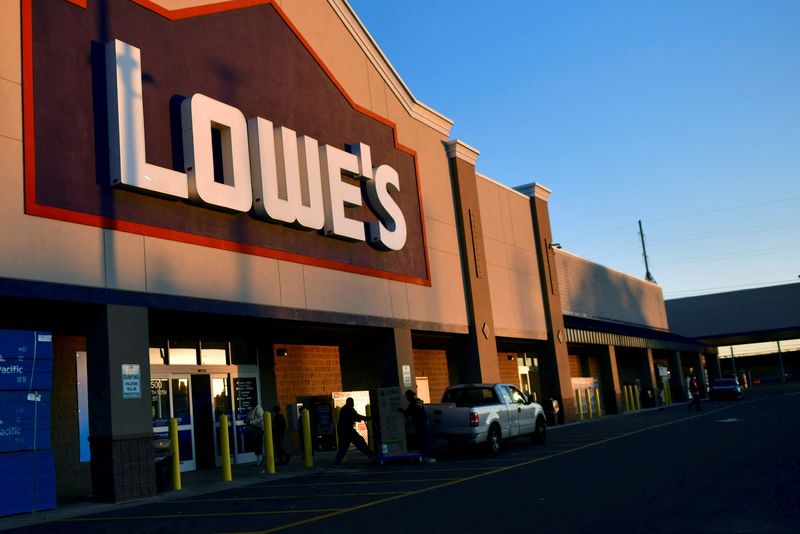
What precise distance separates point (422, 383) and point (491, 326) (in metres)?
3.37

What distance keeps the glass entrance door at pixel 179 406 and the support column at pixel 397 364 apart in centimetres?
560

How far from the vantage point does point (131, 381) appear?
14.6 metres

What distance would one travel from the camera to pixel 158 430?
18344 mm

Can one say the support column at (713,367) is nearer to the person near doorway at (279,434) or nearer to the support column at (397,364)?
the support column at (397,364)

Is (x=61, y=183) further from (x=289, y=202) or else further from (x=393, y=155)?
(x=393, y=155)

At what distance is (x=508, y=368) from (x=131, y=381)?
23.0m

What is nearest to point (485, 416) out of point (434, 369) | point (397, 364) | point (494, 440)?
point (494, 440)

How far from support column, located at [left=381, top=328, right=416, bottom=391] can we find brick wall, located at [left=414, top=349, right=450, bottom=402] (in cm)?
631

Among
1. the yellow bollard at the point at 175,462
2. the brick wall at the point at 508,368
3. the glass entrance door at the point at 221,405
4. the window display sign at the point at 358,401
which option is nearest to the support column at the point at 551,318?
the brick wall at the point at 508,368

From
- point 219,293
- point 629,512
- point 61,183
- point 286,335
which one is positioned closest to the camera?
Answer: point 629,512

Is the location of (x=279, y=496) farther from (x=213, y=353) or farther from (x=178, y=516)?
(x=213, y=353)

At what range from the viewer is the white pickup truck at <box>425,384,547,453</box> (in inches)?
753

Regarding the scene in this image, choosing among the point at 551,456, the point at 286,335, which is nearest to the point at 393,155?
the point at 286,335

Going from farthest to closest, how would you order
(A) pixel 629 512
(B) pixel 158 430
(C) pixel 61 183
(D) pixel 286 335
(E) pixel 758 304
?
1. (E) pixel 758 304
2. (D) pixel 286 335
3. (B) pixel 158 430
4. (C) pixel 61 183
5. (A) pixel 629 512
